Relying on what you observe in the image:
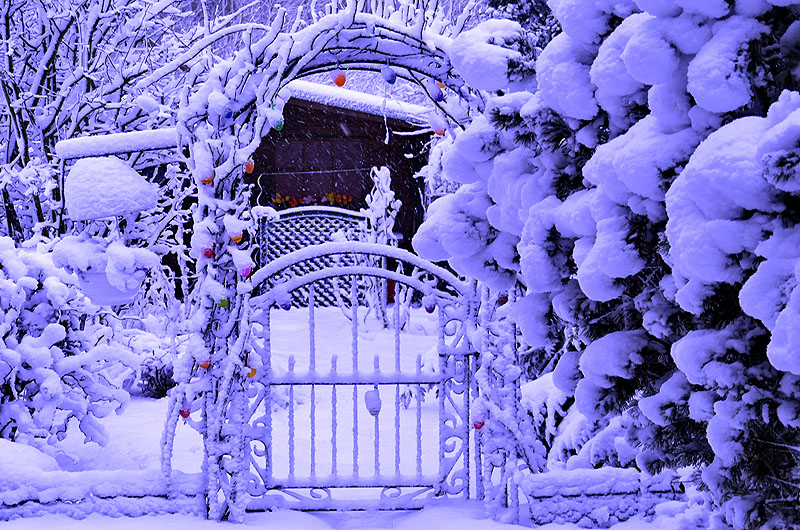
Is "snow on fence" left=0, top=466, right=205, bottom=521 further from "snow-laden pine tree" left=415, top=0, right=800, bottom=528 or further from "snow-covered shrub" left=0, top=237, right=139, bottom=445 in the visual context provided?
"snow-laden pine tree" left=415, top=0, right=800, bottom=528

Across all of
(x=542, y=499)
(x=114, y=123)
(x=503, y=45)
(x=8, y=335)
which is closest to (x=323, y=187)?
(x=114, y=123)

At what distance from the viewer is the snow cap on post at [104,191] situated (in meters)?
4.37

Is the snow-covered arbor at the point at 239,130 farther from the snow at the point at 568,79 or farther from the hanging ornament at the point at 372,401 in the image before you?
the snow at the point at 568,79

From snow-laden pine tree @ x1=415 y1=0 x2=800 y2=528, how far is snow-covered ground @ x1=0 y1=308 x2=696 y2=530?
1.16m

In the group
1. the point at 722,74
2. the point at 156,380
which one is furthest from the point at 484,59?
the point at 156,380

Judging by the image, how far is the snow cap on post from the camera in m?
4.37

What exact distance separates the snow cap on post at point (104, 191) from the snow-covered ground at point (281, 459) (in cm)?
146

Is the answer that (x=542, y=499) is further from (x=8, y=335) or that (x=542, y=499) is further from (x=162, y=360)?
(x=162, y=360)

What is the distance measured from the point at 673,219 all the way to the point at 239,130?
9.69 feet

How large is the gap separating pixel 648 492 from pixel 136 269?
309cm

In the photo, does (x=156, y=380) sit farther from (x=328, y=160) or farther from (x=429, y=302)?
(x=328, y=160)

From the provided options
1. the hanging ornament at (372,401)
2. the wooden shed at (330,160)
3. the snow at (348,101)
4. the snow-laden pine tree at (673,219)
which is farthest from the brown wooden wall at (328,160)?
the snow-laden pine tree at (673,219)

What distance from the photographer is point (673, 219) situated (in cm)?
192

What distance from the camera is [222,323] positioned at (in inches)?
177
